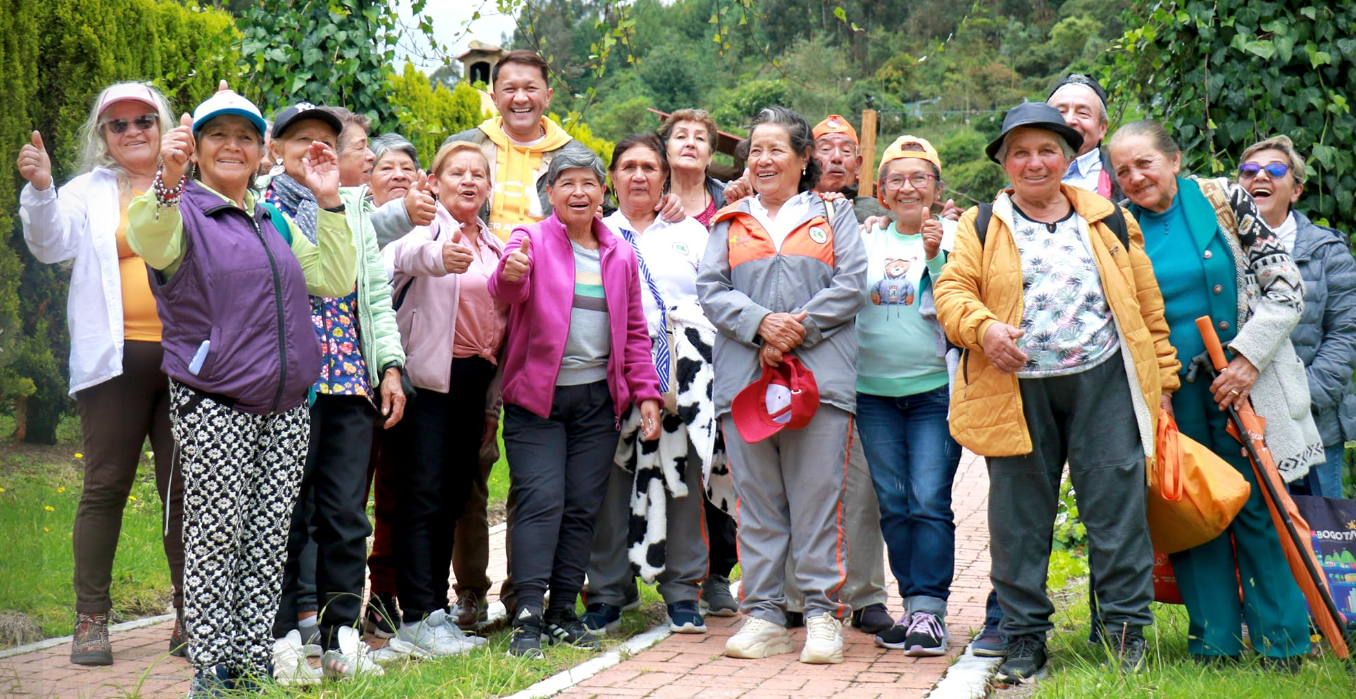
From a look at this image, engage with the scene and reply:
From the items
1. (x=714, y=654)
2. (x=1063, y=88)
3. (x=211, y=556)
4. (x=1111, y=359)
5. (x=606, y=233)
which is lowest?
(x=714, y=654)

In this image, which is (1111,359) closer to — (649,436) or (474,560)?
(649,436)

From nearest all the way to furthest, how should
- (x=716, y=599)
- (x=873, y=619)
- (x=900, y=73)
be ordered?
(x=873, y=619) < (x=716, y=599) < (x=900, y=73)

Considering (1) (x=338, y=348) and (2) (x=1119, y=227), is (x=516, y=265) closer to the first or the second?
(1) (x=338, y=348)

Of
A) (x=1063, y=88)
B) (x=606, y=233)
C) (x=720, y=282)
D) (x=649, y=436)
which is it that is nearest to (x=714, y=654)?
(x=649, y=436)

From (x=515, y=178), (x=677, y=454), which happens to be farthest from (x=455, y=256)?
(x=677, y=454)

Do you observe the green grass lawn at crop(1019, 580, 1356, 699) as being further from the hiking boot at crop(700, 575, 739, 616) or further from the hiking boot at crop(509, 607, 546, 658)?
the hiking boot at crop(509, 607, 546, 658)

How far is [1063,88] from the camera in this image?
17.0ft

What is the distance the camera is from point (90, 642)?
14.7 feet

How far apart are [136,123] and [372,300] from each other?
113 cm

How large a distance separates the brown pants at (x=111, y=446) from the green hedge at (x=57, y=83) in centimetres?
32

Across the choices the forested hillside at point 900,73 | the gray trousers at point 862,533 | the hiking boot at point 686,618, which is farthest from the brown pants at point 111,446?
the forested hillside at point 900,73

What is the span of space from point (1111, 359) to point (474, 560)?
9.58ft

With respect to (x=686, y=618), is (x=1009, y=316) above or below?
above

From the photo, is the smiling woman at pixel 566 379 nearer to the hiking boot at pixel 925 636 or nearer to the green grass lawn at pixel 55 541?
the hiking boot at pixel 925 636
